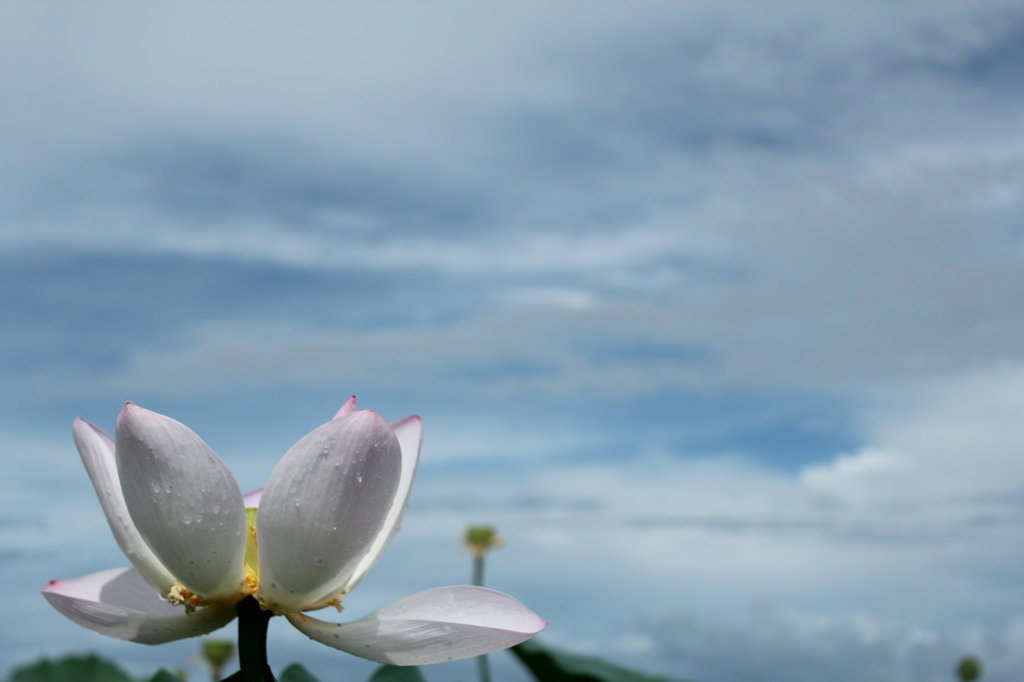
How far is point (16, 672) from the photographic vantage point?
2.45 metres

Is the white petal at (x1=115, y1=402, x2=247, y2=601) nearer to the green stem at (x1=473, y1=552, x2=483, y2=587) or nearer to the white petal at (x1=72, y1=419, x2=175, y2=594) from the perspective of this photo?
the white petal at (x1=72, y1=419, x2=175, y2=594)

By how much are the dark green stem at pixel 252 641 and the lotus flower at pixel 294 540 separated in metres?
0.02

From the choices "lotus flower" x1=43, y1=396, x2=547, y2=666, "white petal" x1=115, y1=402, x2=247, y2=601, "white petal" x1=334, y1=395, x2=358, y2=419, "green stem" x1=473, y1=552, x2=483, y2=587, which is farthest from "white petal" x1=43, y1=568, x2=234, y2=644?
"green stem" x1=473, y1=552, x2=483, y2=587

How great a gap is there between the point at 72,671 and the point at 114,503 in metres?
1.50

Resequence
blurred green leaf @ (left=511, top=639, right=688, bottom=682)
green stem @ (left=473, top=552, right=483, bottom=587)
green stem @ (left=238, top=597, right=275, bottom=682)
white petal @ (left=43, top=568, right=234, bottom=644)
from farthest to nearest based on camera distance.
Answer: green stem @ (left=473, top=552, right=483, bottom=587) < blurred green leaf @ (left=511, top=639, right=688, bottom=682) < white petal @ (left=43, top=568, right=234, bottom=644) < green stem @ (left=238, top=597, right=275, bottom=682)

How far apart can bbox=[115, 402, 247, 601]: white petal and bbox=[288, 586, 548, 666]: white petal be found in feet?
0.63

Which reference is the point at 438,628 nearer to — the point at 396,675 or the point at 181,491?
the point at 181,491

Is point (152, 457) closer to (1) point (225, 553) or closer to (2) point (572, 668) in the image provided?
(1) point (225, 553)

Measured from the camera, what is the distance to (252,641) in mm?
1149

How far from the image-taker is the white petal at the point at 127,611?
119cm

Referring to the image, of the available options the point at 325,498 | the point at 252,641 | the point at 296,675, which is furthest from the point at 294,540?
the point at 296,675

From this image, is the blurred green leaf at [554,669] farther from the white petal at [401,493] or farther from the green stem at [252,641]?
the green stem at [252,641]

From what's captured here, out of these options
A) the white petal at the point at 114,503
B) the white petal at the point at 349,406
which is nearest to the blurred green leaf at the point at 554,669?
the white petal at the point at 349,406

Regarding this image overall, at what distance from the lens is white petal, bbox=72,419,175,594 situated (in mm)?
1197
